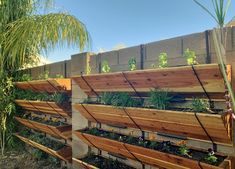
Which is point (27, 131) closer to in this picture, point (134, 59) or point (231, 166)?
point (134, 59)

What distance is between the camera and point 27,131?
186 inches

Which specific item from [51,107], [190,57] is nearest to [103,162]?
[51,107]

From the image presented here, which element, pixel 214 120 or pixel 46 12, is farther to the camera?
pixel 46 12

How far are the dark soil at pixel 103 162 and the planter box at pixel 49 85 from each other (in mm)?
914

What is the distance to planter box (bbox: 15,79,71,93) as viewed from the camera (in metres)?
3.29

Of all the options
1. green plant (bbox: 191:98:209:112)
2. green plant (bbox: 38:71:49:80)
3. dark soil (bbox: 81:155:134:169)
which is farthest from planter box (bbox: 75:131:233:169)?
green plant (bbox: 38:71:49:80)

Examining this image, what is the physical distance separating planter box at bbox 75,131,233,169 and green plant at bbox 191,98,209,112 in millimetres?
358

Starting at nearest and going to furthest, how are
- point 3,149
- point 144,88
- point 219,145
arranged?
point 219,145 < point 144,88 < point 3,149

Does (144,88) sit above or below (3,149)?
above

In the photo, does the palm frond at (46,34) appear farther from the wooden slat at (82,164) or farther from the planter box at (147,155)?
the wooden slat at (82,164)

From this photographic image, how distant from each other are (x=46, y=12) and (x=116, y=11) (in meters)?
2.58

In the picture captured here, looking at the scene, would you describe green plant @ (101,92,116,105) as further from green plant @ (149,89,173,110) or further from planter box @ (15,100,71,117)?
planter box @ (15,100,71,117)

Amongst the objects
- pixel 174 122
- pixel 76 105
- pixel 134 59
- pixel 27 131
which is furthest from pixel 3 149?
pixel 174 122

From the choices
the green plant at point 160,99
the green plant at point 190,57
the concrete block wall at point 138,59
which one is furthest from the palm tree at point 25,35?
the green plant at point 190,57
